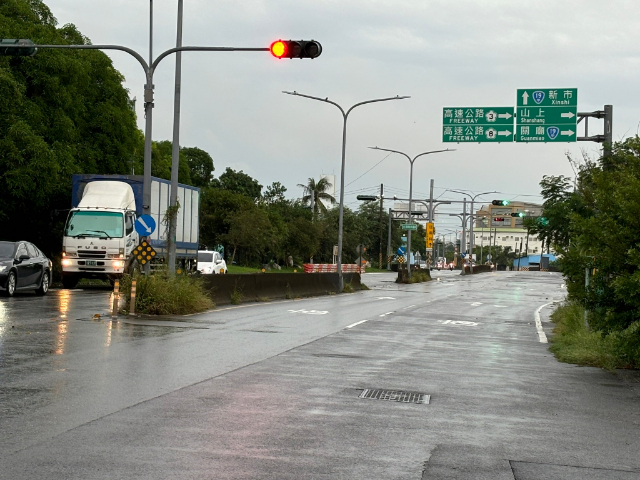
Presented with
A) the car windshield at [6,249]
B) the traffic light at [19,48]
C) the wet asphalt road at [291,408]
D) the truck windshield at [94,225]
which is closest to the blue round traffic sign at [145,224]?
the traffic light at [19,48]

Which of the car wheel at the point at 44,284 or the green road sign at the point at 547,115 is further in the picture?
the green road sign at the point at 547,115

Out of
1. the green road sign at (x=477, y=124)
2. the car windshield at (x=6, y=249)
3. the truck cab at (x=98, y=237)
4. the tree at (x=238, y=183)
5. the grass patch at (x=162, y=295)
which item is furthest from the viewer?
the tree at (x=238, y=183)

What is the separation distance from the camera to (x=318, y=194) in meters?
119

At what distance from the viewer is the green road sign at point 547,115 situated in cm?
3319

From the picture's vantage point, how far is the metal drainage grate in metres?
10.5

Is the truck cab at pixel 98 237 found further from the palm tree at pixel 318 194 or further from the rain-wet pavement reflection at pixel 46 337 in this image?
the palm tree at pixel 318 194

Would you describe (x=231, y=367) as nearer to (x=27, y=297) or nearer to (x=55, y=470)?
(x=55, y=470)

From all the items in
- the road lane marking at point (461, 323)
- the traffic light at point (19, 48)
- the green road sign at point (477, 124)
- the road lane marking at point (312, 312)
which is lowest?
the road lane marking at point (461, 323)

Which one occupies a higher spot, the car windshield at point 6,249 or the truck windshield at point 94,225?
the truck windshield at point 94,225

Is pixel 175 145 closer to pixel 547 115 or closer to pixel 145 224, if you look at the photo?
pixel 145 224

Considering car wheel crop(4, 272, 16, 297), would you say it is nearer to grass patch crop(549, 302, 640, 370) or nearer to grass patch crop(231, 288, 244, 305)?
grass patch crop(231, 288, 244, 305)

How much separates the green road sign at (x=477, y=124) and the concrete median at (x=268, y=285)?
8.29 m

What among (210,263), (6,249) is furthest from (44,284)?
(210,263)

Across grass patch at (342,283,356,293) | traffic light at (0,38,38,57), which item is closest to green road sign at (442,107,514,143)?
→ grass patch at (342,283,356,293)
